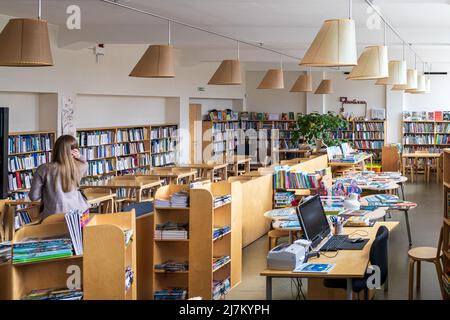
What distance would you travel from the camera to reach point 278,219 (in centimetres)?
755

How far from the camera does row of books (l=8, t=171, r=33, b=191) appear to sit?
10.8 metres

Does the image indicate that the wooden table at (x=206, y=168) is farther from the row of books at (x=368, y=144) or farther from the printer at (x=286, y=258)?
the printer at (x=286, y=258)

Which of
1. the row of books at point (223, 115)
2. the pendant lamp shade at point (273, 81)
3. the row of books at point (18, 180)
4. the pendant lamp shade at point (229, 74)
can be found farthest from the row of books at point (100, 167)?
the row of books at point (223, 115)

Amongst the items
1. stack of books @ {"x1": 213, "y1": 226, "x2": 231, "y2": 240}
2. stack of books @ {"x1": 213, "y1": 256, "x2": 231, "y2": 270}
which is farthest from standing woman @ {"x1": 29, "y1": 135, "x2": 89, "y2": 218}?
stack of books @ {"x1": 213, "y1": 256, "x2": 231, "y2": 270}

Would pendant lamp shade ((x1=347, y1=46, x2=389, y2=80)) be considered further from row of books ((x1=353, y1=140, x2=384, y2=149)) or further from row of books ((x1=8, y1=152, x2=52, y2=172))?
row of books ((x1=353, y1=140, x2=384, y2=149))

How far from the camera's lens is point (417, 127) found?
2120 cm

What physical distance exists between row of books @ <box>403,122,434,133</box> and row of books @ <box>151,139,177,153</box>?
821cm

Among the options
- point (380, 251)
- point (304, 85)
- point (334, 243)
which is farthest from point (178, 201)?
point (304, 85)

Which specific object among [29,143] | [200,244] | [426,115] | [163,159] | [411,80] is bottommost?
[200,244]

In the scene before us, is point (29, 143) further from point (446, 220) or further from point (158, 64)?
point (446, 220)

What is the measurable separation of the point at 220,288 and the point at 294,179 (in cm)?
349

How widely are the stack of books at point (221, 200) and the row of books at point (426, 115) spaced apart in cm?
1523
